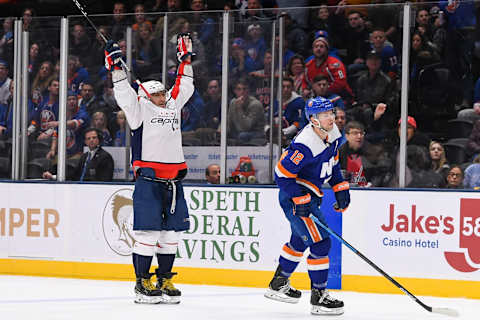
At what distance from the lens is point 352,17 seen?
650 cm

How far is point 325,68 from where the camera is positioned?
6758 mm

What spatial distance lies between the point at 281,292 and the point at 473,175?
6.21ft

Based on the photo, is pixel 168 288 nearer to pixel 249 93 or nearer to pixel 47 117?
pixel 249 93

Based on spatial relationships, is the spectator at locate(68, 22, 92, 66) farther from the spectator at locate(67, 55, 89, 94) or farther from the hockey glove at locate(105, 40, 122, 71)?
the hockey glove at locate(105, 40, 122, 71)

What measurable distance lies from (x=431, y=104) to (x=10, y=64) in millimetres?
3579

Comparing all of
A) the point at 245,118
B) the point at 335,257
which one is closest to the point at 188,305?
the point at 335,257

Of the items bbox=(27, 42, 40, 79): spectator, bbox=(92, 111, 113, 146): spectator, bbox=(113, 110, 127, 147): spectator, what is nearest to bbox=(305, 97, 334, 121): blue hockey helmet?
bbox=(113, 110, 127, 147): spectator

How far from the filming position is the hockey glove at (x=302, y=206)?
493 cm

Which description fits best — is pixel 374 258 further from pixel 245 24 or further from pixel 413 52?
pixel 245 24

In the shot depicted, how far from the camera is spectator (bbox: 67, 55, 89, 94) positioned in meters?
7.07

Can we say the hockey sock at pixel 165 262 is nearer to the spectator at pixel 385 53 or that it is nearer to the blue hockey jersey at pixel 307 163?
the blue hockey jersey at pixel 307 163

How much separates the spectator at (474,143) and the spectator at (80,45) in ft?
10.5

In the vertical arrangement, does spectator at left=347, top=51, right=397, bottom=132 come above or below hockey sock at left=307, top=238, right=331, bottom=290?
above

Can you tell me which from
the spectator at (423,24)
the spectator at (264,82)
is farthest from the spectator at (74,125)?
the spectator at (423,24)
